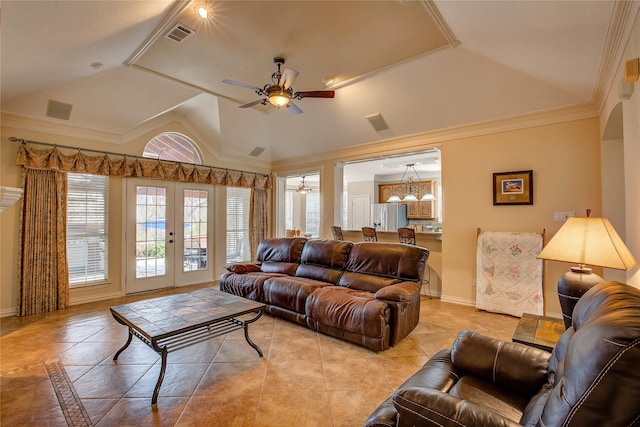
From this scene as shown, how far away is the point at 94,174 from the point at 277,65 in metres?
3.29

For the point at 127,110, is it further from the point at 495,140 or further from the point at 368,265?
the point at 495,140

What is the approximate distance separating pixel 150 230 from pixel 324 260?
3265mm

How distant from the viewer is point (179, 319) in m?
2.41

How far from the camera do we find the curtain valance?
158 inches

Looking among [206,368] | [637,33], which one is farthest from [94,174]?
[637,33]

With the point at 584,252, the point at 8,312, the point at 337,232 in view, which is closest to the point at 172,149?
the point at 8,312

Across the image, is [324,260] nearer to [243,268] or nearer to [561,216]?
[243,268]

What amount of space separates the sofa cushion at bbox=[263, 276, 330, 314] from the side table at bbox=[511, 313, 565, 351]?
2070 mm

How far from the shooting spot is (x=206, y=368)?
2.57 metres

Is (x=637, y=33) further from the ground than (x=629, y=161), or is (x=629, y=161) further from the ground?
(x=637, y=33)

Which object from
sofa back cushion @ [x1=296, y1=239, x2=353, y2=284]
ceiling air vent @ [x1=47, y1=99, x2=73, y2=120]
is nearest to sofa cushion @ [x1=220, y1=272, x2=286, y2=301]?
sofa back cushion @ [x1=296, y1=239, x2=353, y2=284]

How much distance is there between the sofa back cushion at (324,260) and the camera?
3.98 m

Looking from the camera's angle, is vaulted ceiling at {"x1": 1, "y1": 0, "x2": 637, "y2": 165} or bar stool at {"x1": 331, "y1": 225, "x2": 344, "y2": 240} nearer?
vaulted ceiling at {"x1": 1, "y1": 0, "x2": 637, "y2": 165}

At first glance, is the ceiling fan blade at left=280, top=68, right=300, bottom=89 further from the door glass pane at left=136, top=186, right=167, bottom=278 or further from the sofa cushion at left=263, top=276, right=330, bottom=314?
the door glass pane at left=136, top=186, right=167, bottom=278
